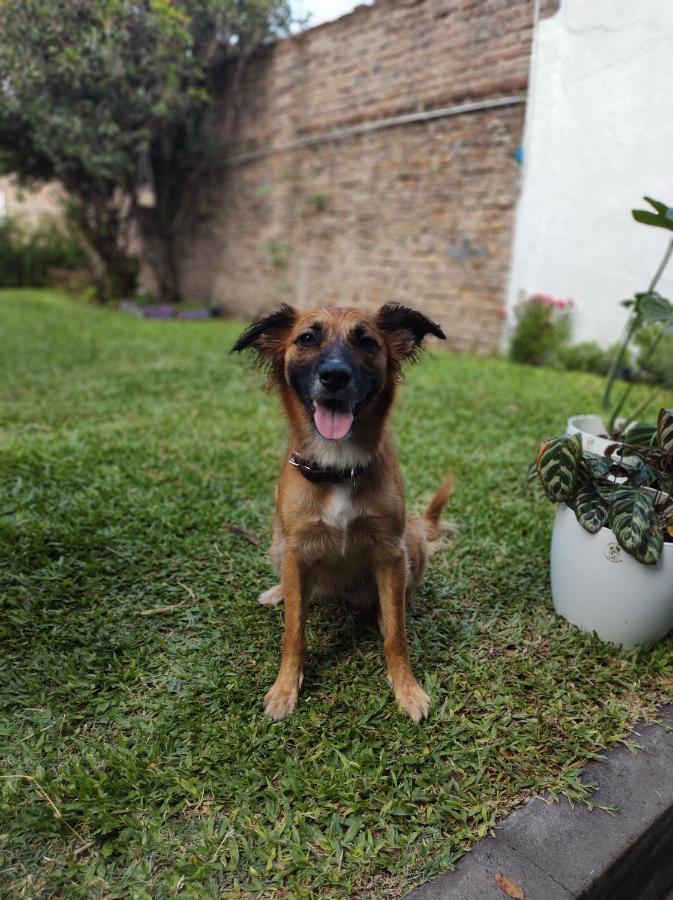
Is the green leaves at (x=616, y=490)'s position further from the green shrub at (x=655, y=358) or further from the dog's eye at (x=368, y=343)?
the green shrub at (x=655, y=358)

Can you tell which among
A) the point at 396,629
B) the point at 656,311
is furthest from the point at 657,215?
the point at 396,629

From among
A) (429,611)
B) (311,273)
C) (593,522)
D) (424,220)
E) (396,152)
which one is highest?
(396,152)

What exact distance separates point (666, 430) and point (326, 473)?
4.31 feet

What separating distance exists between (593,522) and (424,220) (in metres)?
7.88

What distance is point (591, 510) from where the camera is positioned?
7.35 ft

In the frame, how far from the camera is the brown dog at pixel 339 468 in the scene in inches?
79.4

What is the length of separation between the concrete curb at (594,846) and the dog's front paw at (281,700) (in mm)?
724

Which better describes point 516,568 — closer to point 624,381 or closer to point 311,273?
point 624,381

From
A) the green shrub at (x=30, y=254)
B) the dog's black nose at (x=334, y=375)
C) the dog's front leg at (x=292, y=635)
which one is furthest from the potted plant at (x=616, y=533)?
the green shrub at (x=30, y=254)

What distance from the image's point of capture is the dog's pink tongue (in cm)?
192

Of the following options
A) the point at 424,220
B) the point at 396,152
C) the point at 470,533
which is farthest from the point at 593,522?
the point at 396,152

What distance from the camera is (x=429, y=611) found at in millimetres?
2680

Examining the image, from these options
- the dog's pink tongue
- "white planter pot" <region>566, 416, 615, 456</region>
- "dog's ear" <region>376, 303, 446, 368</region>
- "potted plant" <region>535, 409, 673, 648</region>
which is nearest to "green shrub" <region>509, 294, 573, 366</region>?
"white planter pot" <region>566, 416, 615, 456</region>

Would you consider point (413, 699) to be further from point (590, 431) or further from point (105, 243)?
point (105, 243)
